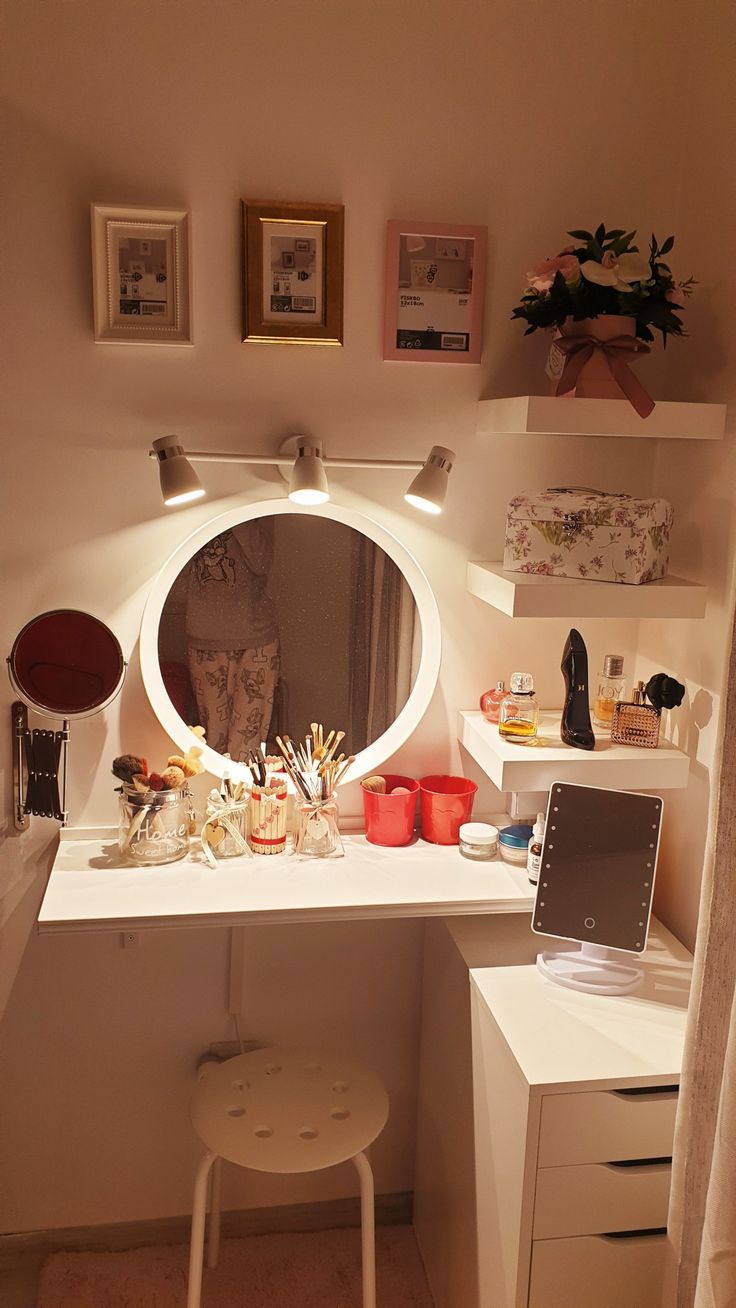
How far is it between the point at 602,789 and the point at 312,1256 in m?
1.20

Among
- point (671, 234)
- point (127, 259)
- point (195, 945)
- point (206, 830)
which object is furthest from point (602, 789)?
point (127, 259)

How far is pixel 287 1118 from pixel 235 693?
767mm

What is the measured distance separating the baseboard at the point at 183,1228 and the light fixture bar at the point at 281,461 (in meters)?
1.55

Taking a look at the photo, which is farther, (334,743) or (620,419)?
(334,743)

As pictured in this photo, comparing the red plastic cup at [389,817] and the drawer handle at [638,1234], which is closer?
the drawer handle at [638,1234]

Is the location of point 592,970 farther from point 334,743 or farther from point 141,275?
point 141,275

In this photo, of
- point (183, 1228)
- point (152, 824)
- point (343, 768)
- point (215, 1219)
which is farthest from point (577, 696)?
point (183, 1228)

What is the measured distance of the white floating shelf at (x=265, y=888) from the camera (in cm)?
169

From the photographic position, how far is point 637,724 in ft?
6.00

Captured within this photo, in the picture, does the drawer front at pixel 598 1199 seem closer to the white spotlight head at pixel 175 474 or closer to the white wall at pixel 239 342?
the white wall at pixel 239 342

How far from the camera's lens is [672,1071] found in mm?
1537

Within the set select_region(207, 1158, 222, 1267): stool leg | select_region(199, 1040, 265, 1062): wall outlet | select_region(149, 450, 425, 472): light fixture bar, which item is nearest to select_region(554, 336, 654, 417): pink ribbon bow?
select_region(149, 450, 425, 472): light fixture bar

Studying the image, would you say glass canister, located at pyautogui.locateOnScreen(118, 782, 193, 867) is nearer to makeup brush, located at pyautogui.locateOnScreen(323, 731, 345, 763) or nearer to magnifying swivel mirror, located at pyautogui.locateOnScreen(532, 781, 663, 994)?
makeup brush, located at pyautogui.locateOnScreen(323, 731, 345, 763)

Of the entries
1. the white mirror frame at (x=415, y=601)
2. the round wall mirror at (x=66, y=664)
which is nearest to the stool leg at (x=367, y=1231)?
the white mirror frame at (x=415, y=601)
